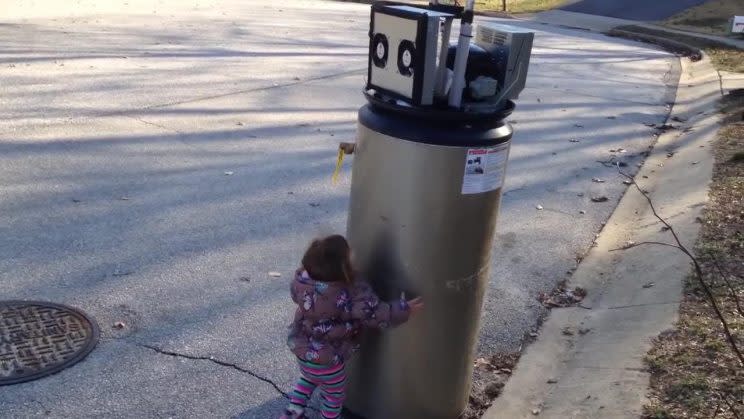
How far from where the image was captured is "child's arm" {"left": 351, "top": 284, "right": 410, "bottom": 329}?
10.2 ft

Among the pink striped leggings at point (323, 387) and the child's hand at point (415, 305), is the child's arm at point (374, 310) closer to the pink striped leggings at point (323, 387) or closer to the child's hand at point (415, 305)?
the child's hand at point (415, 305)

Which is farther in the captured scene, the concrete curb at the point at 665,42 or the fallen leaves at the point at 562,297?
the concrete curb at the point at 665,42

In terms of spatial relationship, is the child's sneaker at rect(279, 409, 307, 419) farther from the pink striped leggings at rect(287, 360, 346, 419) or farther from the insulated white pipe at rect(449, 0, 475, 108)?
the insulated white pipe at rect(449, 0, 475, 108)

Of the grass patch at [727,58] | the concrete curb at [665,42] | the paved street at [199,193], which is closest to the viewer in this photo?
the paved street at [199,193]

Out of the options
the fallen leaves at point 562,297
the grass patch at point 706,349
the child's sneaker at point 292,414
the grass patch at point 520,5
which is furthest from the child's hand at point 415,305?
the grass patch at point 520,5

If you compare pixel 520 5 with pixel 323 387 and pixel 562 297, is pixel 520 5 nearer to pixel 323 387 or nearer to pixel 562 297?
pixel 562 297

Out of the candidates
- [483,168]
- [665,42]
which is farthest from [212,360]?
[665,42]

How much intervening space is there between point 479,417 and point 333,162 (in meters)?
4.08

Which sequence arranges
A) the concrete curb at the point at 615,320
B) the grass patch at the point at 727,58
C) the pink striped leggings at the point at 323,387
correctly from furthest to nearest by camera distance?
the grass patch at the point at 727,58 → the concrete curb at the point at 615,320 → the pink striped leggings at the point at 323,387

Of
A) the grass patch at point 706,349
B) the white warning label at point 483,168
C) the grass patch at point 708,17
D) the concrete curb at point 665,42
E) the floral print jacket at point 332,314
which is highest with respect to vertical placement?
the white warning label at point 483,168

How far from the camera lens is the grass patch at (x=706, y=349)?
3486mm

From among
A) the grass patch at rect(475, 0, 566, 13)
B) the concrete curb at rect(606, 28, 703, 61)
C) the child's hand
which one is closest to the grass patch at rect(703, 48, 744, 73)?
the concrete curb at rect(606, 28, 703, 61)

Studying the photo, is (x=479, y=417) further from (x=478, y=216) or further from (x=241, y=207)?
(x=241, y=207)

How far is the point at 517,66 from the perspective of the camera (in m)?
3.19
